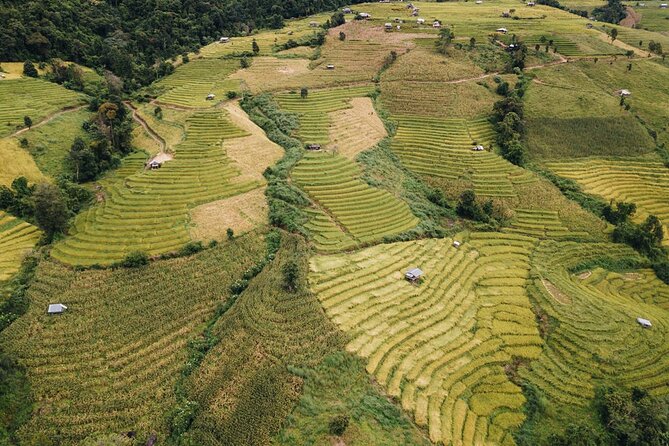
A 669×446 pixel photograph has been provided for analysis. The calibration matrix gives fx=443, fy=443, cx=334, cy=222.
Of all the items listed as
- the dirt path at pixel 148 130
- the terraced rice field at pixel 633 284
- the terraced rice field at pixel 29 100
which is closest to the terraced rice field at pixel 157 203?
the dirt path at pixel 148 130

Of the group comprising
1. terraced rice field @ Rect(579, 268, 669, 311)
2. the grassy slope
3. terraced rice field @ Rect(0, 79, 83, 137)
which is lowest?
terraced rice field @ Rect(579, 268, 669, 311)

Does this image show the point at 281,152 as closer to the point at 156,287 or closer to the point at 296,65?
the point at 156,287

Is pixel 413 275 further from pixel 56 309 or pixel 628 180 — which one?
pixel 628 180

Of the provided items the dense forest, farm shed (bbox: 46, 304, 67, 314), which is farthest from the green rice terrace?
the dense forest

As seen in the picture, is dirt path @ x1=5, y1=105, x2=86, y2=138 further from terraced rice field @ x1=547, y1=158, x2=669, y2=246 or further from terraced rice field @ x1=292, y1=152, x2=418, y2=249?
terraced rice field @ x1=547, y1=158, x2=669, y2=246

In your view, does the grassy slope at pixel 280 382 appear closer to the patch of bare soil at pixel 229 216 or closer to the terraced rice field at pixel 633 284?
the patch of bare soil at pixel 229 216

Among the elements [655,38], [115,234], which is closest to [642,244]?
[115,234]
